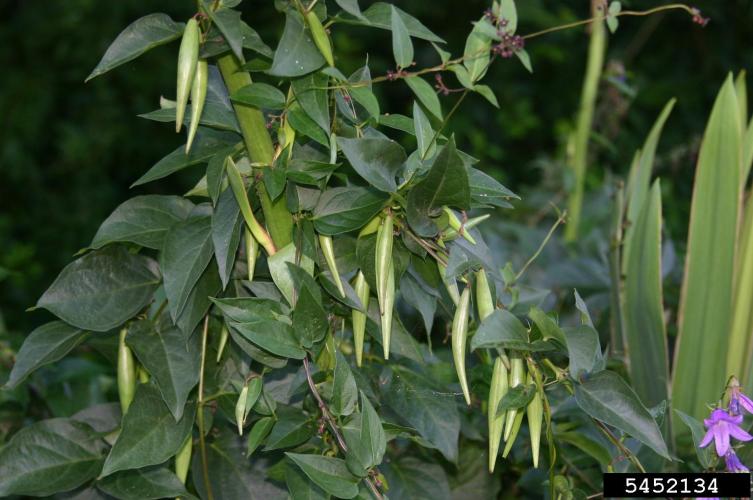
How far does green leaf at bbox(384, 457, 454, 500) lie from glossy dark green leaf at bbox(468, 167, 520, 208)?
0.93 feet

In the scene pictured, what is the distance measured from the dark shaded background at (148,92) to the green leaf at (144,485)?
1752 mm

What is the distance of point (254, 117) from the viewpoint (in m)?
0.69

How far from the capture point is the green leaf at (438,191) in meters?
0.59

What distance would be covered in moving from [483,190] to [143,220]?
262 mm

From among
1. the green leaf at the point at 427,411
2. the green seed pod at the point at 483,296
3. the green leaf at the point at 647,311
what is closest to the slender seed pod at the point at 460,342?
the green seed pod at the point at 483,296

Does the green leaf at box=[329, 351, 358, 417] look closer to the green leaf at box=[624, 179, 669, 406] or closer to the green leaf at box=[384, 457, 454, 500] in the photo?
the green leaf at box=[384, 457, 454, 500]

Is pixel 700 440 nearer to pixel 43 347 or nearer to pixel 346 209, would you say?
pixel 346 209

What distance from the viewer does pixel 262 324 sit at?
0.62m

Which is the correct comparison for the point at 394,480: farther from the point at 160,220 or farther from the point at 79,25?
the point at 79,25

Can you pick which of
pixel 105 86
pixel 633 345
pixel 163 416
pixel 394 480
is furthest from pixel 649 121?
pixel 163 416

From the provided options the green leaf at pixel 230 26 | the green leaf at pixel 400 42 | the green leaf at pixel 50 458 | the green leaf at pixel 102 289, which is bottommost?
the green leaf at pixel 50 458

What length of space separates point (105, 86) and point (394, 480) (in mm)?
1996

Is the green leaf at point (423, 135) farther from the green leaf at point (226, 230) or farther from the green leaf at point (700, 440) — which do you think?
the green leaf at point (700, 440)

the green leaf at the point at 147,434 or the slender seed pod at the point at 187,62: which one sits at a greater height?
the slender seed pod at the point at 187,62
